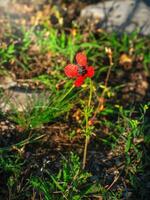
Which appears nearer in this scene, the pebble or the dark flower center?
the dark flower center

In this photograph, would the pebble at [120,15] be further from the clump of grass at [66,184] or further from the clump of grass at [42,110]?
the clump of grass at [66,184]

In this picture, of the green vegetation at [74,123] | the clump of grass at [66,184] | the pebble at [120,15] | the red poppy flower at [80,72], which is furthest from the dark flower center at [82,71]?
the pebble at [120,15]

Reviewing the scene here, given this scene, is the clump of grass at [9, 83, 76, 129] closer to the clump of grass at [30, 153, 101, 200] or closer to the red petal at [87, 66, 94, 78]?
the clump of grass at [30, 153, 101, 200]

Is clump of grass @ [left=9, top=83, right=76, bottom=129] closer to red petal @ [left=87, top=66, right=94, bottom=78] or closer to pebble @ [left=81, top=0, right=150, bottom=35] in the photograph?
red petal @ [left=87, top=66, right=94, bottom=78]

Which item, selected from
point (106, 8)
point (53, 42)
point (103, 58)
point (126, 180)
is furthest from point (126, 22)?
point (126, 180)

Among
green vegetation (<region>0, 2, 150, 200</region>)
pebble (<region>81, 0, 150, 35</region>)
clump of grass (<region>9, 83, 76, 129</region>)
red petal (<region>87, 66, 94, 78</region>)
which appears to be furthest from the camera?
pebble (<region>81, 0, 150, 35</region>)

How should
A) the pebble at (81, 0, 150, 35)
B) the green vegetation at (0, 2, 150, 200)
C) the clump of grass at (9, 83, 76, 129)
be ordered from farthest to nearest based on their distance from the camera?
the pebble at (81, 0, 150, 35) → the clump of grass at (9, 83, 76, 129) → the green vegetation at (0, 2, 150, 200)

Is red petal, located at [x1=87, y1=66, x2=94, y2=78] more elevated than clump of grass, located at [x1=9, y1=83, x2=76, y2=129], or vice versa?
red petal, located at [x1=87, y1=66, x2=94, y2=78]

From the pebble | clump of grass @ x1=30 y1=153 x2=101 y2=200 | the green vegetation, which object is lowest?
clump of grass @ x1=30 y1=153 x2=101 y2=200

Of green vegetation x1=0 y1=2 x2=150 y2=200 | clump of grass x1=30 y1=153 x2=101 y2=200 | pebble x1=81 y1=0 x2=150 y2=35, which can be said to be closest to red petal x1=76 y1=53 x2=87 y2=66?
green vegetation x1=0 y1=2 x2=150 y2=200
